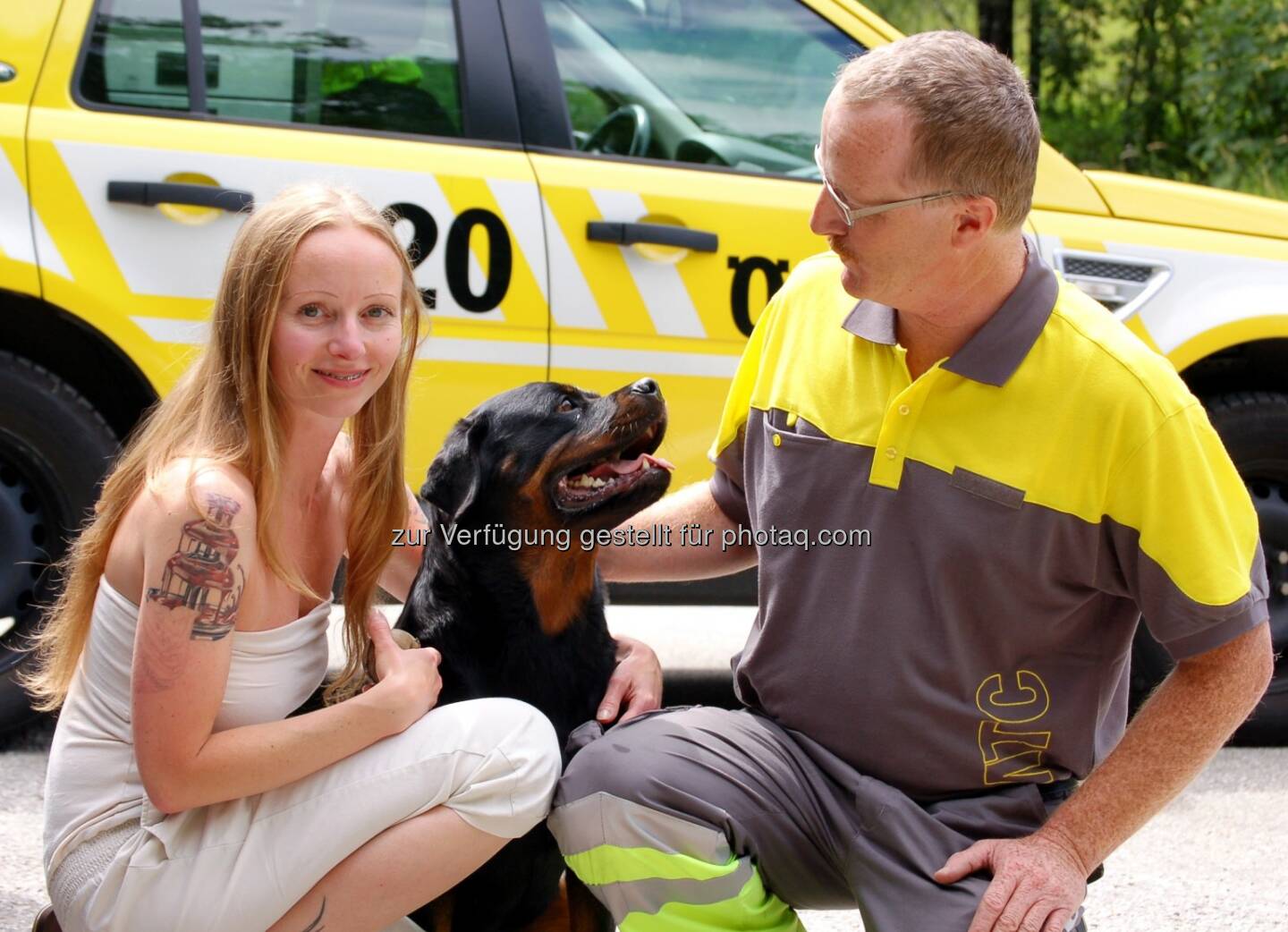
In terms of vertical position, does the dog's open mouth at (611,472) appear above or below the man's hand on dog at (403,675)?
above

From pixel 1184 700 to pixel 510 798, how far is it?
3.48 ft

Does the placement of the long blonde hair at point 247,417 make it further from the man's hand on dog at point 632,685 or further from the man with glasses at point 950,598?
the man with glasses at point 950,598

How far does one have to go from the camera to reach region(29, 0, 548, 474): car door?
3.58m

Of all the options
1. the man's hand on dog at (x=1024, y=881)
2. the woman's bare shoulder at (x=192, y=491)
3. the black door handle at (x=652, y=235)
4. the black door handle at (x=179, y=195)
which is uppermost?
the black door handle at (x=179, y=195)

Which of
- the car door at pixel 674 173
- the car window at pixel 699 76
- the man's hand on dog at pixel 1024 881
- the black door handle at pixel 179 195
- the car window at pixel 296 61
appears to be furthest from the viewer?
the car window at pixel 699 76

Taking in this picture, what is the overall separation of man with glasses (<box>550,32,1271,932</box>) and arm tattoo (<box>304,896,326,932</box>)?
388 millimetres

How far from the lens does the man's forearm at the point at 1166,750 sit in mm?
2152

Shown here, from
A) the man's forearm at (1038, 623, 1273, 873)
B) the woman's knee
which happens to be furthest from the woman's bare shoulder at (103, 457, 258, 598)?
the man's forearm at (1038, 623, 1273, 873)

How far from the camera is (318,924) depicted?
220 cm

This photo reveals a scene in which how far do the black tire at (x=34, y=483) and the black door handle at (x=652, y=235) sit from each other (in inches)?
55.2

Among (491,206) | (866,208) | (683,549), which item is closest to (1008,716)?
(683,549)

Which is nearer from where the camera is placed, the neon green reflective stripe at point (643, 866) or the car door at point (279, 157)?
the neon green reflective stripe at point (643, 866)

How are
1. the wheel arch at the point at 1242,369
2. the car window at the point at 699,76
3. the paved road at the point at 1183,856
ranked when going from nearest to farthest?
the paved road at the point at 1183,856 → the car window at the point at 699,76 → the wheel arch at the point at 1242,369

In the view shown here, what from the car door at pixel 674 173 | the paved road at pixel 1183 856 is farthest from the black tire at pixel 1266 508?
the car door at pixel 674 173
